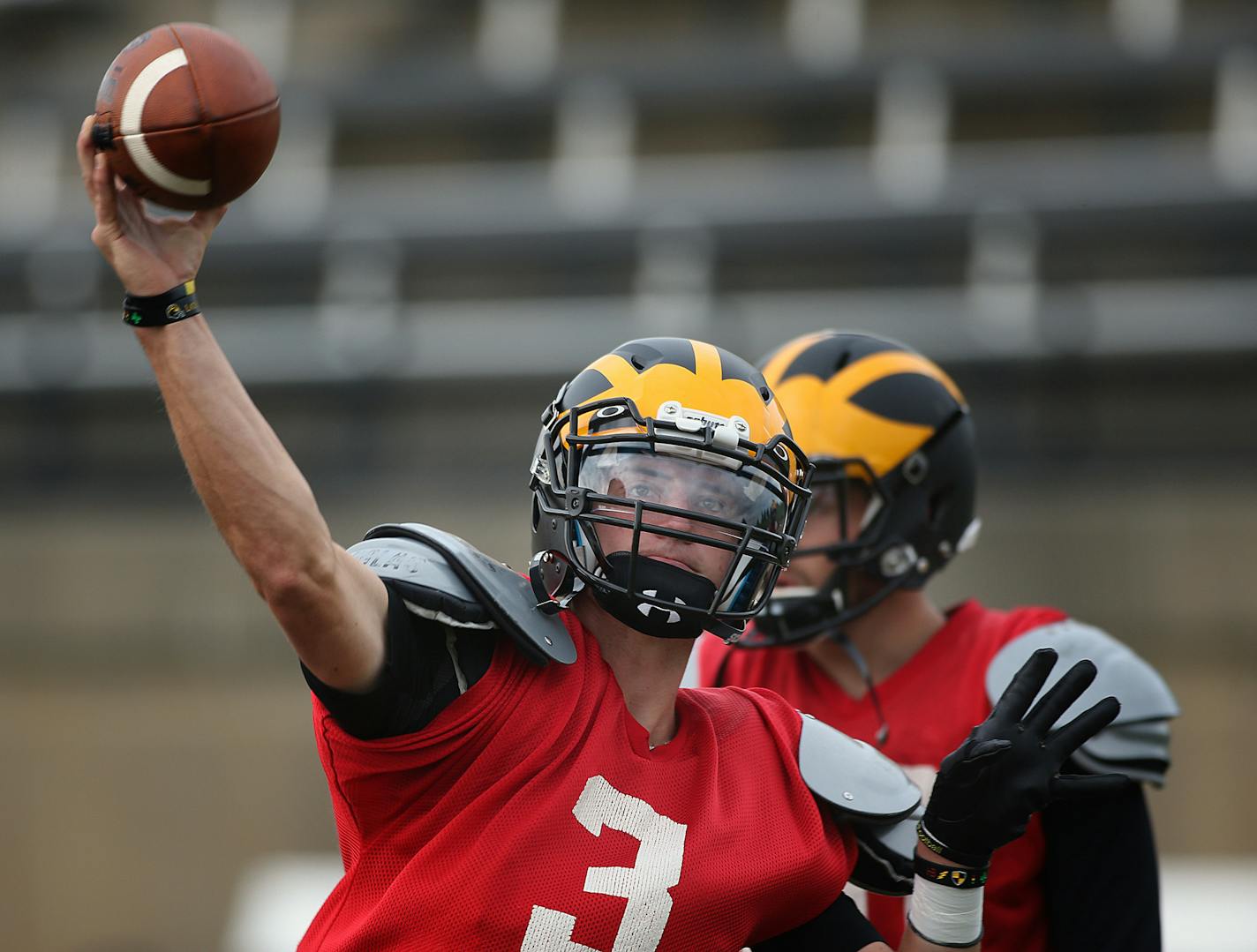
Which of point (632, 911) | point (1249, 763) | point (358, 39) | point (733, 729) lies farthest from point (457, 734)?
point (358, 39)

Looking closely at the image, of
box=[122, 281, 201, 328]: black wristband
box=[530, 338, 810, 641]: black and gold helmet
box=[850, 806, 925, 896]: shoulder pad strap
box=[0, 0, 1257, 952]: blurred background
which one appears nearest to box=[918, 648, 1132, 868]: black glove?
box=[850, 806, 925, 896]: shoulder pad strap

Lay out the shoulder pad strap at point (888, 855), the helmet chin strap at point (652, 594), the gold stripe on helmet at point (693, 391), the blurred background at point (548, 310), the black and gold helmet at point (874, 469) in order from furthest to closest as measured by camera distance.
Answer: the blurred background at point (548, 310), the black and gold helmet at point (874, 469), the shoulder pad strap at point (888, 855), the gold stripe on helmet at point (693, 391), the helmet chin strap at point (652, 594)

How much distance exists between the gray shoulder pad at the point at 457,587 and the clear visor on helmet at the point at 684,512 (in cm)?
14

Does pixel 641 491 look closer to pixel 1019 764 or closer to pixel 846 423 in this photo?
pixel 1019 764

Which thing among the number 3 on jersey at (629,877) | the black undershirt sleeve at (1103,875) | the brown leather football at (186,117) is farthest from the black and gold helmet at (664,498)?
the black undershirt sleeve at (1103,875)

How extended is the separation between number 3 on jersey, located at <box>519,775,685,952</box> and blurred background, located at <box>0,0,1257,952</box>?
16.8 ft

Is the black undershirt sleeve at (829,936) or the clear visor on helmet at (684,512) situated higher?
the clear visor on helmet at (684,512)

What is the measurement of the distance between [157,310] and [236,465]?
0.69 feet

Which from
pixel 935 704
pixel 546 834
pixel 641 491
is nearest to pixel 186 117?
pixel 641 491

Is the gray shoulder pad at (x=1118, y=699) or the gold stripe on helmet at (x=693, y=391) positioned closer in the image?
the gold stripe on helmet at (x=693, y=391)

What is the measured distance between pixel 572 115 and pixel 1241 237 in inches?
181

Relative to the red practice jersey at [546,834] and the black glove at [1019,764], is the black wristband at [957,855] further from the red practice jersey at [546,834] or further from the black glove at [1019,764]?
the red practice jersey at [546,834]

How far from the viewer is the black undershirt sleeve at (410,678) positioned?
6.03 feet

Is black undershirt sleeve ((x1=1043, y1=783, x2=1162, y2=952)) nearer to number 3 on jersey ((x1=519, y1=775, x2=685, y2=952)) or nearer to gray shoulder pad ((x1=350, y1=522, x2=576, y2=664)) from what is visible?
number 3 on jersey ((x1=519, y1=775, x2=685, y2=952))
